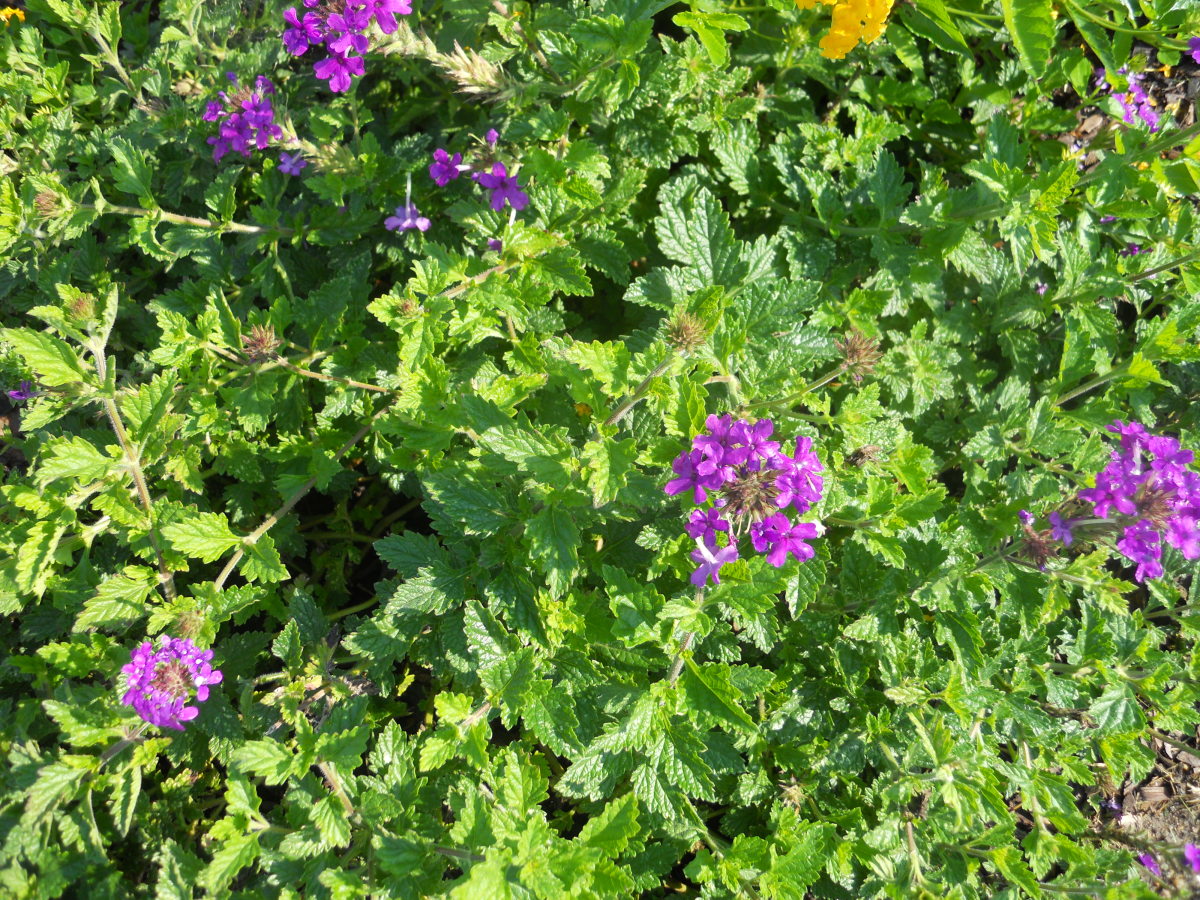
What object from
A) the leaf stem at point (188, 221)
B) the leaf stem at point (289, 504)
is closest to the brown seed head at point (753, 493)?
the leaf stem at point (289, 504)

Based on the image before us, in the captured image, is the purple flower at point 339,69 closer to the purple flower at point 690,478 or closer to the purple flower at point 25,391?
Result: the purple flower at point 25,391

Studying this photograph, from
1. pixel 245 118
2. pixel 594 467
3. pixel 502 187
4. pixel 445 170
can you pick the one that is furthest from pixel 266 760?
pixel 245 118

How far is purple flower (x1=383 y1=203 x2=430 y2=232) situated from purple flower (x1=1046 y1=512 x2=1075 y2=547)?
281 centimetres

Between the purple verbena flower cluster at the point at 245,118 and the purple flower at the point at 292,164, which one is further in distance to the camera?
the purple flower at the point at 292,164

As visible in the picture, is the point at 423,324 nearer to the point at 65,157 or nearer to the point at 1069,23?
the point at 65,157

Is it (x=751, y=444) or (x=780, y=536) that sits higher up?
(x=751, y=444)

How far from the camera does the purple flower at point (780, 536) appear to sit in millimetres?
2396

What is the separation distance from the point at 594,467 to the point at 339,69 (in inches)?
83.7

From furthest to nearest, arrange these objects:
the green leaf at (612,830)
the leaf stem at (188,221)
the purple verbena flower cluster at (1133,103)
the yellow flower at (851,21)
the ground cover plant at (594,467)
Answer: the purple verbena flower cluster at (1133,103) < the leaf stem at (188,221) < the yellow flower at (851,21) < the ground cover plant at (594,467) < the green leaf at (612,830)

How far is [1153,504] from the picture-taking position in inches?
103

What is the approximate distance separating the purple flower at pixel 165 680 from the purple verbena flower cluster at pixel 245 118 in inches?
84.6

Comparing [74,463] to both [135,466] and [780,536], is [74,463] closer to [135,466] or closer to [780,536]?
[135,466]

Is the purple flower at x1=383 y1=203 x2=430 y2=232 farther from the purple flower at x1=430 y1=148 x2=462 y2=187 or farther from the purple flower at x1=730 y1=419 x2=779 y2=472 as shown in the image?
the purple flower at x1=730 y1=419 x2=779 y2=472

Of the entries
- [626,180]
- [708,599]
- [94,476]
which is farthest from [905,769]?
[94,476]
